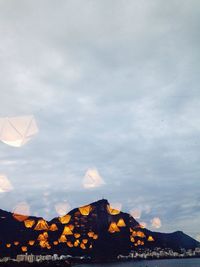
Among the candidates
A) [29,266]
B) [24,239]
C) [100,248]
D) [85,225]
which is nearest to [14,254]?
[24,239]

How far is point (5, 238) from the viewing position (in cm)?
13588

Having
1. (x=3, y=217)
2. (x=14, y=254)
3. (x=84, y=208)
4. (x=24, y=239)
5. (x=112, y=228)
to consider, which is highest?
(x=3, y=217)

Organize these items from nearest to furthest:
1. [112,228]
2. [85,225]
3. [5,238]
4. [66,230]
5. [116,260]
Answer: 1. [112,228]
2. [66,230]
3. [5,238]
4. [85,225]
5. [116,260]

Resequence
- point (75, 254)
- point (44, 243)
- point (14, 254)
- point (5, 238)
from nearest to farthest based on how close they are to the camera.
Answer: point (44, 243), point (14, 254), point (5, 238), point (75, 254)

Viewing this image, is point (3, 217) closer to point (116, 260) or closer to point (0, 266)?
point (116, 260)

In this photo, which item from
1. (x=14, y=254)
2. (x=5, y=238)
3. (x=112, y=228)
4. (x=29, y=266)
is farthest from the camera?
(x=5, y=238)

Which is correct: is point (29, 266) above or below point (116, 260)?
below

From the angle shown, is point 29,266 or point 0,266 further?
point 29,266

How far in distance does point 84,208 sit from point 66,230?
4.32m

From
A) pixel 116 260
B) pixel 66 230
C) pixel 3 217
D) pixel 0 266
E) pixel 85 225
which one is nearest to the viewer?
pixel 66 230

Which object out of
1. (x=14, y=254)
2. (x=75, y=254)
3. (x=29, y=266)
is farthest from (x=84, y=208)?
(x=75, y=254)

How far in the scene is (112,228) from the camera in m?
26.4

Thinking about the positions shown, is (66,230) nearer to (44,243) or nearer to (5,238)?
(44,243)

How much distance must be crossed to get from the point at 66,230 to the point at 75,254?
149632 millimetres
